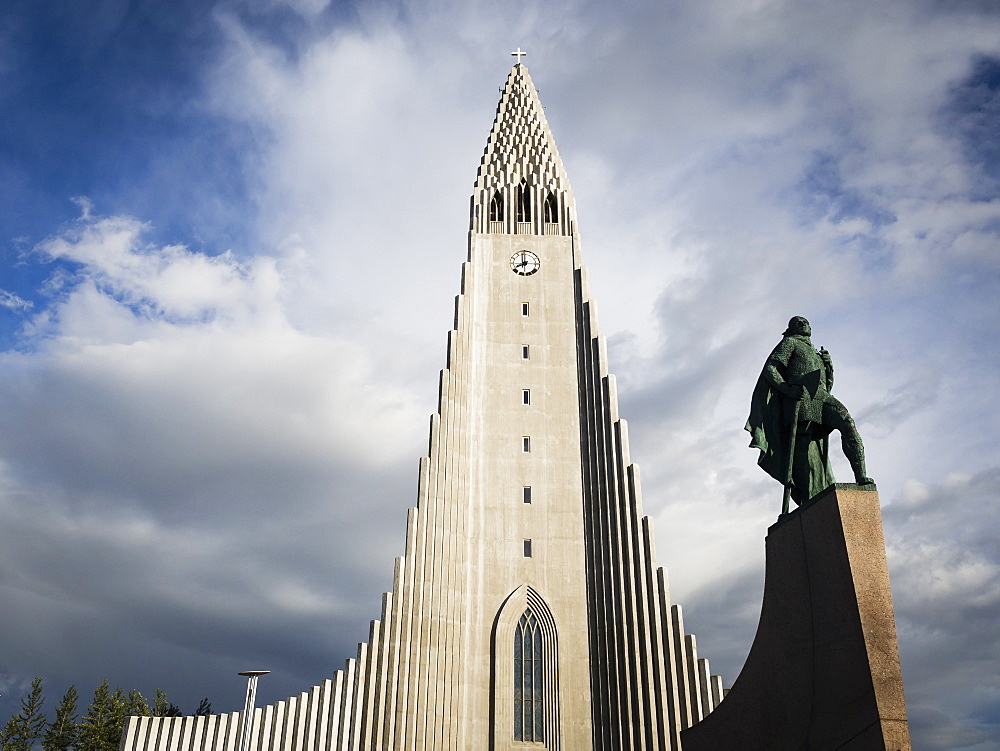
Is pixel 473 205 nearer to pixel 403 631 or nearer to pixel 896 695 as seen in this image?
pixel 403 631

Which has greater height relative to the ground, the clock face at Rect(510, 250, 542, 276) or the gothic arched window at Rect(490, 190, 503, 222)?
the gothic arched window at Rect(490, 190, 503, 222)

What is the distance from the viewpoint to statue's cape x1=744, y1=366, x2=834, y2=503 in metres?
12.2

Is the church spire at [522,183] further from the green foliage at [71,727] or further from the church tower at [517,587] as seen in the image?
the green foliage at [71,727]

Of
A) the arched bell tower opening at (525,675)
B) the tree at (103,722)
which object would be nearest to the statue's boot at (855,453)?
the arched bell tower opening at (525,675)

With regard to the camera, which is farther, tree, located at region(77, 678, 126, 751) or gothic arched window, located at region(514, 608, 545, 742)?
tree, located at region(77, 678, 126, 751)

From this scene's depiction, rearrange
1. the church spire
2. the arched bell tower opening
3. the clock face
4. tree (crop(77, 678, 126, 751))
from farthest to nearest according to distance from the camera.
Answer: tree (crop(77, 678, 126, 751)) < the church spire < the clock face < the arched bell tower opening

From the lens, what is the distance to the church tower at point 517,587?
74.3ft

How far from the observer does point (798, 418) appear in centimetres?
1237

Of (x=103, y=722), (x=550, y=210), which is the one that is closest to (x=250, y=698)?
(x=550, y=210)

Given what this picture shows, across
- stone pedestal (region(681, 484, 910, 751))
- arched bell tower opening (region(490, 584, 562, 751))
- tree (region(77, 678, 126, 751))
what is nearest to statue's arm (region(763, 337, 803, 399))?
stone pedestal (region(681, 484, 910, 751))

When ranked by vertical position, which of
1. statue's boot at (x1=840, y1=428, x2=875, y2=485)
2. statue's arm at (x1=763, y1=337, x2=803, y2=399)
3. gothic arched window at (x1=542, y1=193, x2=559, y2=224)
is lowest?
statue's boot at (x1=840, y1=428, x2=875, y2=485)

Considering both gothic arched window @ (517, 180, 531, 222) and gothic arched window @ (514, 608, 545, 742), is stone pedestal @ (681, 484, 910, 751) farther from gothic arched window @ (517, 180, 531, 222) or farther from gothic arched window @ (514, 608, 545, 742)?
gothic arched window @ (517, 180, 531, 222)

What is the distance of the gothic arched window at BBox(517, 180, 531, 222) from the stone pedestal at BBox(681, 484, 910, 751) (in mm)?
23909

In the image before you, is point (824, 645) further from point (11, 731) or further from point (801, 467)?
point (11, 731)
